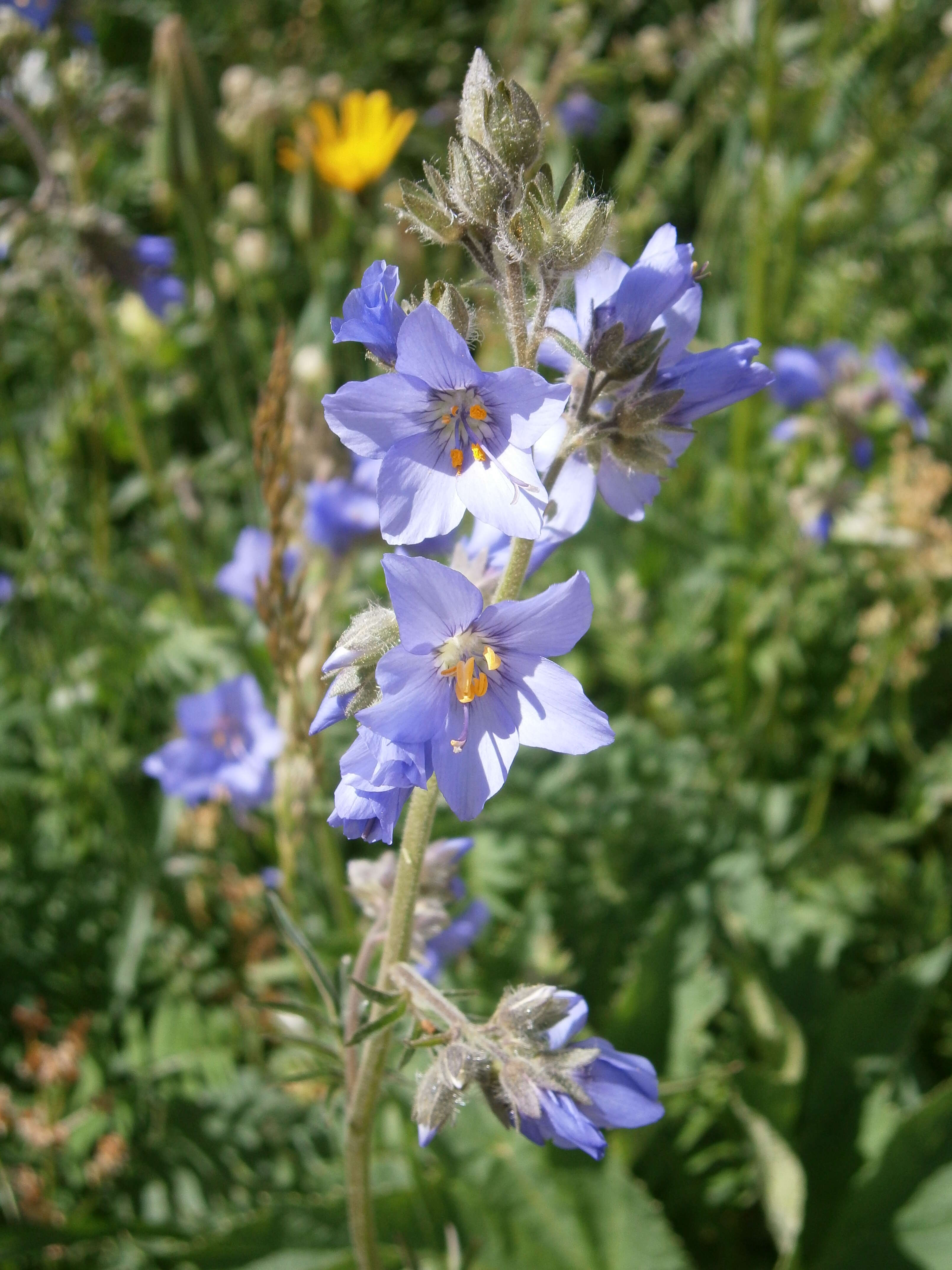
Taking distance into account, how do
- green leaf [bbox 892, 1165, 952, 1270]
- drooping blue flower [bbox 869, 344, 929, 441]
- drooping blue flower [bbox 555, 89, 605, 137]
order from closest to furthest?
green leaf [bbox 892, 1165, 952, 1270]
drooping blue flower [bbox 869, 344, 929, 441]
drooping blue flower [bbox 555, 89, 605, 137]

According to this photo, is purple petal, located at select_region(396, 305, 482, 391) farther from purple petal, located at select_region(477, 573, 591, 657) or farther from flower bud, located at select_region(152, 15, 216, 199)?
flower bud, located at select_region(152, 15, 216, 199)

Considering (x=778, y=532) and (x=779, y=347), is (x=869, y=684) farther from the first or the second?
(x=779, y=347)

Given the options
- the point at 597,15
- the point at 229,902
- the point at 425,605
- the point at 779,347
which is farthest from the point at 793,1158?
the point at 597,15

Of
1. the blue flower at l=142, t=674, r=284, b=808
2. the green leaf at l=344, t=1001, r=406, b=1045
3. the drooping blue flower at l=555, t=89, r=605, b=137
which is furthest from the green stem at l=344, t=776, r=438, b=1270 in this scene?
the drooping blue flower at l=555, t=89, r=605, b=137

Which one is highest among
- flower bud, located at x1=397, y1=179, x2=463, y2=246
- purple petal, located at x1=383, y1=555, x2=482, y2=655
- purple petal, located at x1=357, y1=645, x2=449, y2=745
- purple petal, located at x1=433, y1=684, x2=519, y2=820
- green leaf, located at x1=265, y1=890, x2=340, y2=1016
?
flower bud, located at x1=397, y1=179, x2=463, y2=246

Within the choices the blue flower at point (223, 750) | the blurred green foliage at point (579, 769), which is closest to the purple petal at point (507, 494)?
the blurred green foliage at point (579, 769)

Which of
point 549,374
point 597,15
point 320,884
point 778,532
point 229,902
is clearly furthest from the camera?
point 597,15

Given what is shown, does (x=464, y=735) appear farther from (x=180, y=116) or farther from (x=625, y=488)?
(x=180, y=116)
